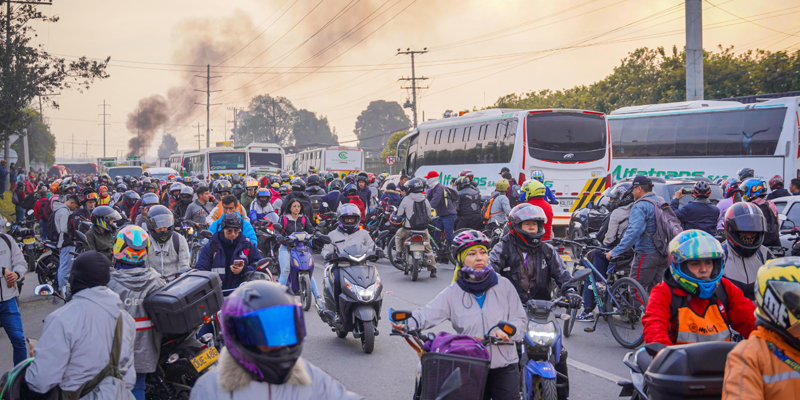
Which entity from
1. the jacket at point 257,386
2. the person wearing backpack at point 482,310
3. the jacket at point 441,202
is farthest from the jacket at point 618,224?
the jacket at point 257,386

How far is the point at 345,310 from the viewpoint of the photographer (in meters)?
6.75

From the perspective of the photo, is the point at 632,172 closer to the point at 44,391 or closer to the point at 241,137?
the point at 44,391

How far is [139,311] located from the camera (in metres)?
3.99

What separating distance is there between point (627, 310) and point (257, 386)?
5.94m

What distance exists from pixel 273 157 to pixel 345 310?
2705 centimetres

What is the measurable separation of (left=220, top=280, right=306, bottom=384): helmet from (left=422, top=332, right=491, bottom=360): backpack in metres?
1.51

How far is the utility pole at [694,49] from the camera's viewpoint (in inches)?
980

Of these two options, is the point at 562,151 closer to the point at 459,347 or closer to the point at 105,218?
the point at 105,218

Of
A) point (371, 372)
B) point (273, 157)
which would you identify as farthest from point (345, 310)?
point (273, 157)

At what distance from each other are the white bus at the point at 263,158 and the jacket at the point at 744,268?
28673mm

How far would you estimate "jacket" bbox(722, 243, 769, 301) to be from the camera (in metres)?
4.43

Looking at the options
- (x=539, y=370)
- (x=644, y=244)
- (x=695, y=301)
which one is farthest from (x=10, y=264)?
(x=644, y=244)

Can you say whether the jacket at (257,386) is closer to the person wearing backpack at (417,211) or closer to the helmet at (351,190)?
the person wearing backpack at (417,211)

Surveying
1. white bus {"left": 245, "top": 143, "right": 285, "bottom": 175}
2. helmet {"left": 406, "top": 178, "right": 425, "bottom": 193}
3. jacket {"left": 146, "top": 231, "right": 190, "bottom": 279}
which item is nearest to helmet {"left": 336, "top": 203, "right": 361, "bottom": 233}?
jacket {"left": 146, "top": 231, "right": 190, "bottom": 279}
